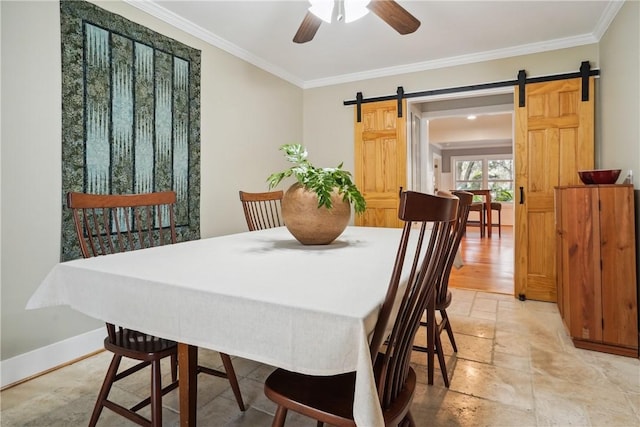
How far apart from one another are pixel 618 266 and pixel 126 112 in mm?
3359

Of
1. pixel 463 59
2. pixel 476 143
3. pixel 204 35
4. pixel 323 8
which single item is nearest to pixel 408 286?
pixel 323 8

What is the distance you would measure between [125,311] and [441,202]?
2.98 feet

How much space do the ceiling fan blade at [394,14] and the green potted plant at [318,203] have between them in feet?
3.45

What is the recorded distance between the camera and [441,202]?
0.87 metres

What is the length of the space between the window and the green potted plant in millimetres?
9639

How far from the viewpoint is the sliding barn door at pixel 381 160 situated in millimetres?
4062

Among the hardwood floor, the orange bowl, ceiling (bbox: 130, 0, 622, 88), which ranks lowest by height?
the hardwood floor

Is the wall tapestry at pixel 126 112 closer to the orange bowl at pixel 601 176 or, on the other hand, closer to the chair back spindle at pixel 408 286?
the chair back spindle at pixel 408 286

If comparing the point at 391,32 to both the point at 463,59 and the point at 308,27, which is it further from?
the point at 308,27

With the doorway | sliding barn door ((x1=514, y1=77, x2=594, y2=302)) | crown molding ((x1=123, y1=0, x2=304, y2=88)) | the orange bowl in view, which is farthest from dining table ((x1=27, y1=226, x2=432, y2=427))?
the doorway

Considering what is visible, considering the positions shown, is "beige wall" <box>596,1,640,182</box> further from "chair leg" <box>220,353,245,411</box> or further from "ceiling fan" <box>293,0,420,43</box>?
"chair leg" <box>220,353,245,411</box>

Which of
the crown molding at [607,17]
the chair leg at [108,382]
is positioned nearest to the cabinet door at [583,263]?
the crown molding at [607,17]

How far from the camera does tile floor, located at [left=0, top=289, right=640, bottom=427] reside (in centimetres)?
159

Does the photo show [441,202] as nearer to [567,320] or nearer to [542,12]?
[567,320]
